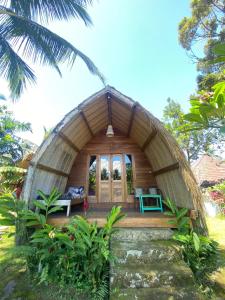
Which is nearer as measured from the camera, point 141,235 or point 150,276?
point 150,276

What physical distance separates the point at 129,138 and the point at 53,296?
5.59m

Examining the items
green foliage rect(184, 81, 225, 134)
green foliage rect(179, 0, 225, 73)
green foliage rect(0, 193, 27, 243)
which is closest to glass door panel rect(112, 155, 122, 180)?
green foliage rect(0, 193, 27, 243)

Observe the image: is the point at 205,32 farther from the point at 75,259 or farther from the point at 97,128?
the point at 75,259

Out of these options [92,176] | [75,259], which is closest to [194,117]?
[75,259]

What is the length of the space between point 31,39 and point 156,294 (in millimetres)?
7240

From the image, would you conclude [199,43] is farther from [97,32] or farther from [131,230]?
[131,230]

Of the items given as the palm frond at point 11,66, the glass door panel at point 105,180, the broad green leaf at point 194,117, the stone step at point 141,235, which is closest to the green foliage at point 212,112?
the broad green leaf at point 194,117

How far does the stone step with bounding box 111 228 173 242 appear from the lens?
12.1ft

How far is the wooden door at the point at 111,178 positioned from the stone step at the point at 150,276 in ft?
12.9

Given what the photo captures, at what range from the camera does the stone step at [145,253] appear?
311 cm

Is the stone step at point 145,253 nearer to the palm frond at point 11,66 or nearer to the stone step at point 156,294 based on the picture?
the stone step at point 156,294

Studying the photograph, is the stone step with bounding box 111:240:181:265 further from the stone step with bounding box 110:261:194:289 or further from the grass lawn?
the grass lawn

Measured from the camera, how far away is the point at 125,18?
605 centimetres

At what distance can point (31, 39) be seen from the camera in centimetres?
562
